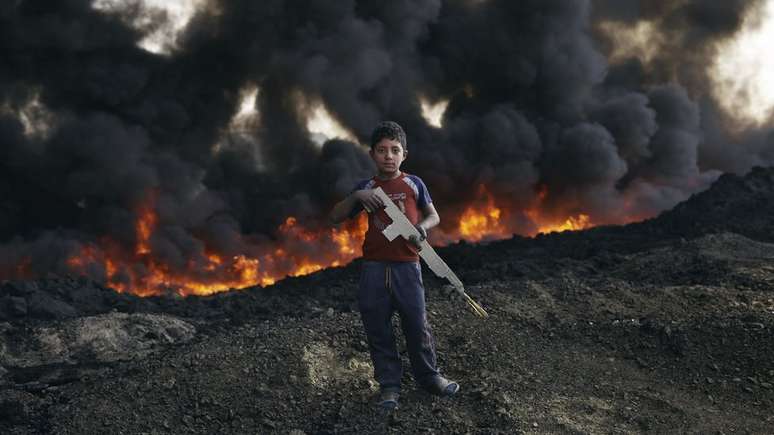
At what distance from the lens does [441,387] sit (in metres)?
5.39

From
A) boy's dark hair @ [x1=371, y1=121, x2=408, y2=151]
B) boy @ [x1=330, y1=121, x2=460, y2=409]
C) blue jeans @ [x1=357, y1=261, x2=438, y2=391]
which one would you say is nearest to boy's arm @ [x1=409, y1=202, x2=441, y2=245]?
boy @ [x1=330, y1=121, x2=460, y2=409]

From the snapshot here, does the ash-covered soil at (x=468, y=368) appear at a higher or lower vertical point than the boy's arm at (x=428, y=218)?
lower

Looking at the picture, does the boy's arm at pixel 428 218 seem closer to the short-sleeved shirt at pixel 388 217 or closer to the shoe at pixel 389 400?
the short-sleeved shirt at pixel 388 217

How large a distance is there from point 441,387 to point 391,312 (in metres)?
0.83

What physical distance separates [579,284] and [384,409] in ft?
15.6

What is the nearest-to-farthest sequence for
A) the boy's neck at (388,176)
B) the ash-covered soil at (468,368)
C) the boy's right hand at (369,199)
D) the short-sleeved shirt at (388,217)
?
the boy's right hand at (369,199) → the short-sleeved shirt at (388,217) → the boy's neck at (388,176) → the ash-covered soil at (468,368)

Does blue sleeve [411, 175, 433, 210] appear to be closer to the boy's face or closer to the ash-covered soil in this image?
the boy's face

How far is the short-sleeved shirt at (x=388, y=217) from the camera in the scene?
5.04m

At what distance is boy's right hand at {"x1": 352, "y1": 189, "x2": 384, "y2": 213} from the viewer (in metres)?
4.92

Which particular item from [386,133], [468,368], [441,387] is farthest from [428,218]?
[468,368]

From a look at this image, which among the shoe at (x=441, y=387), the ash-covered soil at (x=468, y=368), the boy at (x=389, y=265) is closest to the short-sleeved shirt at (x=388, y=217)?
the boy at (x=389, y=265)

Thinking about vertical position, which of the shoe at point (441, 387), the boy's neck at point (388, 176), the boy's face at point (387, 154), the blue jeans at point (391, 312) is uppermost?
the boy's face at point (387, 154)

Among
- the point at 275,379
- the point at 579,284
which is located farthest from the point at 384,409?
the point at 579,284

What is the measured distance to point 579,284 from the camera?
904 centimetres
